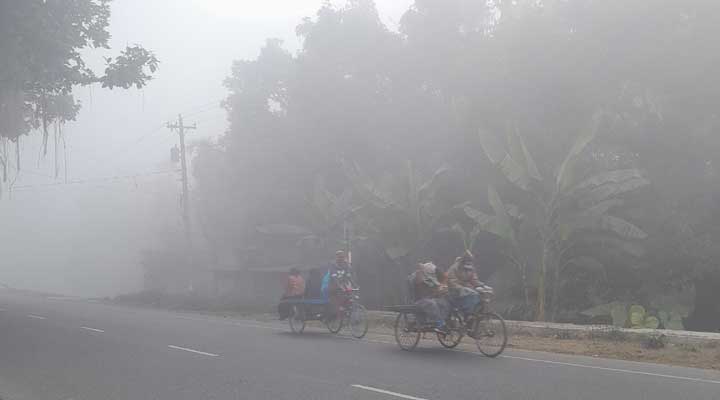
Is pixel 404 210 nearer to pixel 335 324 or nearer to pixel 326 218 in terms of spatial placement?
pixel 326 218

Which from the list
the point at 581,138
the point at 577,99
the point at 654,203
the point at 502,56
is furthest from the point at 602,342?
the point at 502,56

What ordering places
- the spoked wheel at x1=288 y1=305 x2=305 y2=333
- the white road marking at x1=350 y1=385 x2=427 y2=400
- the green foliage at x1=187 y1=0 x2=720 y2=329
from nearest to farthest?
the white road marking at x1=350 y1=385 x2=427 y2=400 → the spoked wheel at x1=288 y1=305 x2=305 y2=333 → the green foliage at x1=187 y1=0 x2=720 y2=329

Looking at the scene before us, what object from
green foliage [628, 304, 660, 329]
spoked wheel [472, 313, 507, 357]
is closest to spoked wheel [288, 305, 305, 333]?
spoked wheel [472, 313, 507, 357]

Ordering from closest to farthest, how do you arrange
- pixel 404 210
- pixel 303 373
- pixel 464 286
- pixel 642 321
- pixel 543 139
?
pixel 303 373 < pixel 464 286 < pixel 642 321 < pixel 404 210 < pixel 543 139

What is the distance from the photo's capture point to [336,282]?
16.2 m

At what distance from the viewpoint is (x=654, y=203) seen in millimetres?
23250

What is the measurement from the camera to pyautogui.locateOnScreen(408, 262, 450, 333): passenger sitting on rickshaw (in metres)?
12.4

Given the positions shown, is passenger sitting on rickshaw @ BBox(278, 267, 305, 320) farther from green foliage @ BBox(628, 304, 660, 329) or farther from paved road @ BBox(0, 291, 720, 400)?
green foliage @ BBox(628, 304, 660, 329)

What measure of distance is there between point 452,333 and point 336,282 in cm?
403

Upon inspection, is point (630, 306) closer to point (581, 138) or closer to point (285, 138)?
point (581, 138)

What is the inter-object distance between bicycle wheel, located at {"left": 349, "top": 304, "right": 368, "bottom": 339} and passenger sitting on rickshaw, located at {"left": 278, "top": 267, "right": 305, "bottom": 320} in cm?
204

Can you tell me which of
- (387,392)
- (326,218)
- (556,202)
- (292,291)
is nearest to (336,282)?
(292,291)

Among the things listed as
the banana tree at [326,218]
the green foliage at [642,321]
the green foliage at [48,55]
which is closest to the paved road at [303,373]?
the green foliage at [48,55]

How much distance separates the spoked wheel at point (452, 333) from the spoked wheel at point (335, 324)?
3.81 m
